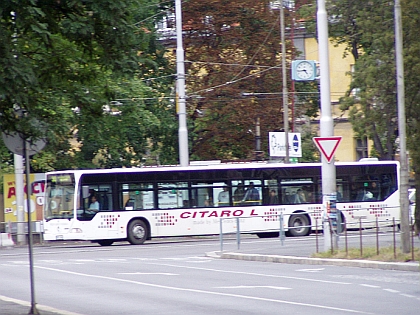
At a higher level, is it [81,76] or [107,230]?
[81,76]

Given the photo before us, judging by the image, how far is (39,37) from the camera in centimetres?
1077

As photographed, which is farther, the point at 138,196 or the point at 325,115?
the point at 138,196

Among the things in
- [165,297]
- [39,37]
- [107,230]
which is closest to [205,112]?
[107,230]

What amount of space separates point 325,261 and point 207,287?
17.9ft

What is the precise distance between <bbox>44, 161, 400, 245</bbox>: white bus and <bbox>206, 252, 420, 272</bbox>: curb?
22.0ft

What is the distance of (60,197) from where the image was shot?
32.0m

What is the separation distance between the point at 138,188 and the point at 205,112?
1177 cm

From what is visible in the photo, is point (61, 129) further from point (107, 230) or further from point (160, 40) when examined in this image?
point (160, 40)

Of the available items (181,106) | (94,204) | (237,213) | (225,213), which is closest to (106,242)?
(94,204)

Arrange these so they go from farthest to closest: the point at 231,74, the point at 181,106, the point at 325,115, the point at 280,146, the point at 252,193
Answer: the point at 231,74 → the point at 280,146 → the point at 181,106 → the point at 252,193 → the point at 325,115

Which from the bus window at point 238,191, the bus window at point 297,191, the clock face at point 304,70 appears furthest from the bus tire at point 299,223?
the clock face at point 304,70

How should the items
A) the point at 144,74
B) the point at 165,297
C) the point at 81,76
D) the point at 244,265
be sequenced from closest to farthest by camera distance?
the point at 81,76, the point at 165,297, the point at 244,265, the point at 144,74

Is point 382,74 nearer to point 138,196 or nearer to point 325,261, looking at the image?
point 138,196

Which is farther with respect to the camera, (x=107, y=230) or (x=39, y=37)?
(x=107, y=230)
